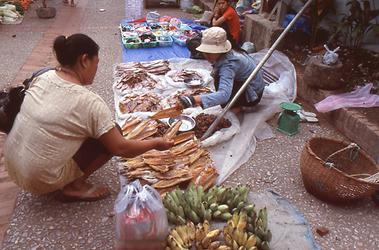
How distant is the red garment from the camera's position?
245 inches

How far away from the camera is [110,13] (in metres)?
9.70

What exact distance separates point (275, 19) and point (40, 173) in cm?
524

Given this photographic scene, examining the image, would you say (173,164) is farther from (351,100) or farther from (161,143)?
(351,100)

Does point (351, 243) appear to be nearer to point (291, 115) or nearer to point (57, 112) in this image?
point (291, 115)

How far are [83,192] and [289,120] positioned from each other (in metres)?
2.40

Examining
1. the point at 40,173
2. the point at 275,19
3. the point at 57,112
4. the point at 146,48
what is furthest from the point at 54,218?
the point at 275,19

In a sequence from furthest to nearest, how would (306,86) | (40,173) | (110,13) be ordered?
(110,13)
(306,86)
(40,173)

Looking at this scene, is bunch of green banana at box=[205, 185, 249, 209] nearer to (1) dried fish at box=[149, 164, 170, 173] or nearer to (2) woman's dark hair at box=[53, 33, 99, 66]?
(1) dried fish at box=[149, 164, 170, 173]

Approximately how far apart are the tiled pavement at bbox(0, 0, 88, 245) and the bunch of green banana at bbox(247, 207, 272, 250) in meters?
1.85

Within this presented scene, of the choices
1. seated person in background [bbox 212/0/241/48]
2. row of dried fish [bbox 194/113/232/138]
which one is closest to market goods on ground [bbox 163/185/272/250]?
row of dried fish [bbox 194/113/232/138]

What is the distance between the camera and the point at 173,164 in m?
3.16

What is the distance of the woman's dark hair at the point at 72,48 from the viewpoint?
7.40ft

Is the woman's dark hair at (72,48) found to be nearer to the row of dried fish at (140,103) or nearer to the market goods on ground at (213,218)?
the market goods on ground at (213,218)

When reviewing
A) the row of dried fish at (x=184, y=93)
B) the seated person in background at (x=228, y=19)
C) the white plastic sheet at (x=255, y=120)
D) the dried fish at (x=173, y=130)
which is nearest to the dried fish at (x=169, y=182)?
the white plastic sheet at (x=255, y=120)
